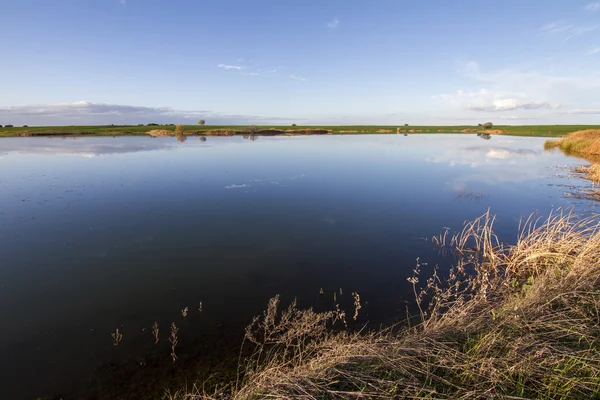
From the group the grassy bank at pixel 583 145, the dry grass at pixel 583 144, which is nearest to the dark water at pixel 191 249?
the grassy bank at pixel 583 145

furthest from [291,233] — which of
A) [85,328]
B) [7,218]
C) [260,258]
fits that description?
[7,218]

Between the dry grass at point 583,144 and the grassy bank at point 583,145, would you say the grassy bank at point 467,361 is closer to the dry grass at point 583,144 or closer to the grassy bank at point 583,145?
the grassy bank at point 583,145

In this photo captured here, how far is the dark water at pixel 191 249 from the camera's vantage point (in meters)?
7.58

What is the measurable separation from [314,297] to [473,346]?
4.95 meters

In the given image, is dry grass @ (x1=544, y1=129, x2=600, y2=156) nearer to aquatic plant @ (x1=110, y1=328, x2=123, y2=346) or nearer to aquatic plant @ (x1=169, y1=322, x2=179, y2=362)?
aquatic plant @ (x1=169, y1=322, x2=179, y2=362)

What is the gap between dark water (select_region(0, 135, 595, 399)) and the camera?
7.58m

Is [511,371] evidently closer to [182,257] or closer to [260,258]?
[260,258]

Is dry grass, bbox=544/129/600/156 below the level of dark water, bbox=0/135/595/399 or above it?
above

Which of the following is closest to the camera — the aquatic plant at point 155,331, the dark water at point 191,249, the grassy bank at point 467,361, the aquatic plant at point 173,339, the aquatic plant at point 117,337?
the grassy bank at point 467,361

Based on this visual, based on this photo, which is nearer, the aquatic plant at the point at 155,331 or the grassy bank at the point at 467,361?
the grassy bank at the point at 467,361

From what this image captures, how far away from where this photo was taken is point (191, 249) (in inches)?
499

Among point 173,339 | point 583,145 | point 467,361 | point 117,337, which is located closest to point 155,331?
point 173,339

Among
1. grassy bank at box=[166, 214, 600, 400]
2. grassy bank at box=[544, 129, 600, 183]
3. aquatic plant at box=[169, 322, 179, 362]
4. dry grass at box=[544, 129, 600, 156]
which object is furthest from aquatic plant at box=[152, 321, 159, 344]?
dry grass at box=[544, 129, 600, 156]

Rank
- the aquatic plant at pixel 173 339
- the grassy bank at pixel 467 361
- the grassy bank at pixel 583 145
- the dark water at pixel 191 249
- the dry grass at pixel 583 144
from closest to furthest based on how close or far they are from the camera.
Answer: the grassy bank at pixel 467 361 → the aquatic plant at pixel 173 339 → the dark water at pixel 191 249 → the grassy bank at pixel 583 145 → the dry grass at pixel 583 144
